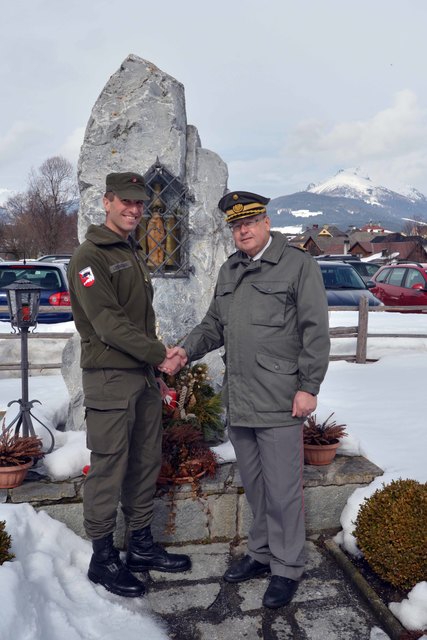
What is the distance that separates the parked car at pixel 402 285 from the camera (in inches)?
511

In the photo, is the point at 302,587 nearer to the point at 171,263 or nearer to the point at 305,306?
the point at 305,306

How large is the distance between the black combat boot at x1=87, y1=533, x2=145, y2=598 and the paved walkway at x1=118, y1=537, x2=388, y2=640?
0.12 m

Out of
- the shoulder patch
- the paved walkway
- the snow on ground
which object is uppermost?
the shoulder patch

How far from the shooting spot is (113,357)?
320cm

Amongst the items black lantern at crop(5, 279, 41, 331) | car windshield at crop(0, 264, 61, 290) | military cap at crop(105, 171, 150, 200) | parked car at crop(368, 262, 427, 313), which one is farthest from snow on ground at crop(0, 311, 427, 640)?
parked car at crop(368, 262, 427, 313)

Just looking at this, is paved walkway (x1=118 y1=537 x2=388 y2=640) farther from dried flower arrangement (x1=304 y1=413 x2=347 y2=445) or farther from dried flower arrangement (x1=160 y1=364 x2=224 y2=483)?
dried flower arrangement (x1=304 y1=413 x2=347 y2=445)

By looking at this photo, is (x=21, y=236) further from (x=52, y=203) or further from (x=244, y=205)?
(x=244, y=205)

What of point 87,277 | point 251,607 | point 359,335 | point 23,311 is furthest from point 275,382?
point 359,335

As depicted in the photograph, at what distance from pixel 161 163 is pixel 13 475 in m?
2.69

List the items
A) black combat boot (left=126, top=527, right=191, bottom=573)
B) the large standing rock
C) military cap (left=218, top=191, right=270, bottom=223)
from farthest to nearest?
the large standing rock
black combat boot (left=126, top=527, right=191, bottom=573)
military cap (left=218, top=191, right=270, bottom=223)

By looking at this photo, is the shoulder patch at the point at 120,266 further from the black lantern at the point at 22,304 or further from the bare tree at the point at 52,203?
the bare tree at the point at 52,203

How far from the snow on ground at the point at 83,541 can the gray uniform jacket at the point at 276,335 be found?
1.18 metres

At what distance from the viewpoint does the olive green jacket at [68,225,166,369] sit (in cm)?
310

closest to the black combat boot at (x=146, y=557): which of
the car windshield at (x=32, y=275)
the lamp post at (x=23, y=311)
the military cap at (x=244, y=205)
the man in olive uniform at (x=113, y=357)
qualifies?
the man in olive uniform at (x=113, y=357)
